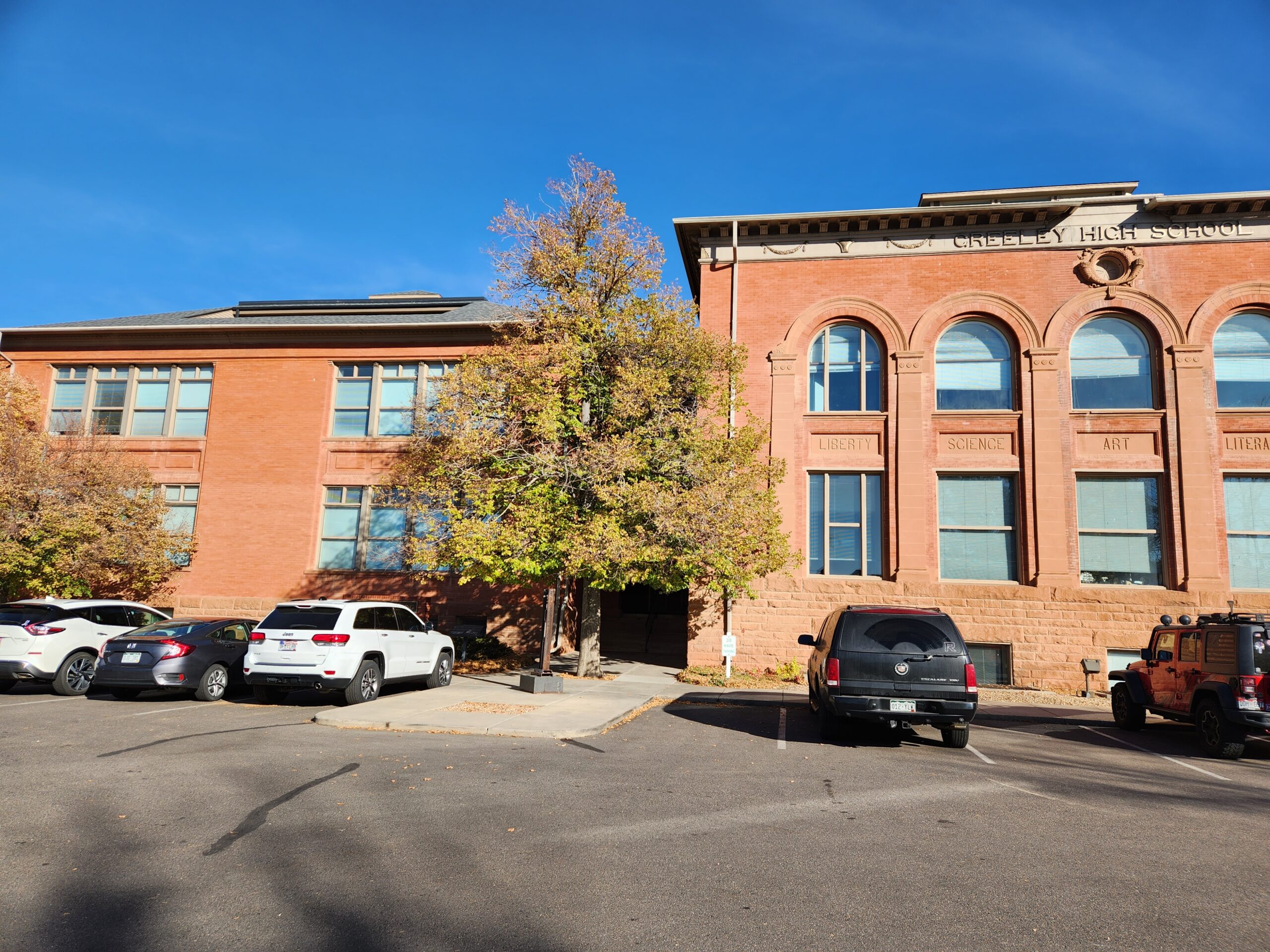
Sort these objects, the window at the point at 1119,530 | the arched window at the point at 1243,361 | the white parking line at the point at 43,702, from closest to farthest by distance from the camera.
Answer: the white parking line at the point at 43,702
the window at the point at 1119,530
the arched window at the point at 1243,361

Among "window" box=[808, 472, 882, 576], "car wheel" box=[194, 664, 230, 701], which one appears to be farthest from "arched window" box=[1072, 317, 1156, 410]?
"car wheel" box=[194, 664, 230, 701]

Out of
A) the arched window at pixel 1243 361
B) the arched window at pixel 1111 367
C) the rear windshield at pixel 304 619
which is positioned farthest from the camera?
the arched window at pixel 1111 367

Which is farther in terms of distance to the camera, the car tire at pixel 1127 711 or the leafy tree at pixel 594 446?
the leafy tree at pixel 594 446

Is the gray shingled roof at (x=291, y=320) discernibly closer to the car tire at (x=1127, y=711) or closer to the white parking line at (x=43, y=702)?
the white parking line at (x=43, y=702)

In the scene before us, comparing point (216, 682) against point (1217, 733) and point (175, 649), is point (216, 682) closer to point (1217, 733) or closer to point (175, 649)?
point (175, 649)

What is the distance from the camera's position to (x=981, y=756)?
1030 cm

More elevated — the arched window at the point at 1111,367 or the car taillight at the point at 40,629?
the arched window at the point at 1111,367

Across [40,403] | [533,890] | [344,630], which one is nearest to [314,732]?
[344,630]

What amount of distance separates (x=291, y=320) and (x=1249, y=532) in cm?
2623

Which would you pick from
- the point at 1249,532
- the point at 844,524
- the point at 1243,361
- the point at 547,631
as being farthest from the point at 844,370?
the point at 547,631

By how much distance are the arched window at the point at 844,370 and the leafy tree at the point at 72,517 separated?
17964 mm

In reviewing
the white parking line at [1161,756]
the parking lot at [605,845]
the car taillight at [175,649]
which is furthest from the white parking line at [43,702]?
the white parking line at [1161,756]

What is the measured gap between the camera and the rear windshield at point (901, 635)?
1031 centimetres

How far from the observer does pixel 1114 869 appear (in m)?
5.56
